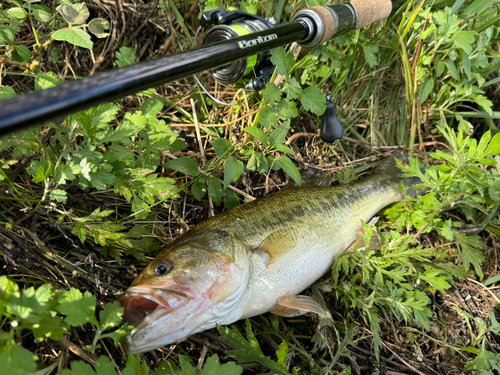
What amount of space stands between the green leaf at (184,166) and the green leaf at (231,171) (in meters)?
0.31

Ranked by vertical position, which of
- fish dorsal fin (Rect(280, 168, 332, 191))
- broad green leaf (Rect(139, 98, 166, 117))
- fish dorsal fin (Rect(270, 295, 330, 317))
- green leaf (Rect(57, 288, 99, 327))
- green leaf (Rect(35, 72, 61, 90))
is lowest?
fish dorsal fin (Rect(270, 295, 330, 317))

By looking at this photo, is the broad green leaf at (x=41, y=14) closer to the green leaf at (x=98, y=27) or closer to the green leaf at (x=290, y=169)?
the green leaf at (x=98, y=27)

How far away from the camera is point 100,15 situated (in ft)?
11.2

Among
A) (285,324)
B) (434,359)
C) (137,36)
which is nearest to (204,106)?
(137,36)

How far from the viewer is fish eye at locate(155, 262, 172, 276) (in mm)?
2096

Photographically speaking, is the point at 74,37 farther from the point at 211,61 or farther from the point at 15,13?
the point at 211,61

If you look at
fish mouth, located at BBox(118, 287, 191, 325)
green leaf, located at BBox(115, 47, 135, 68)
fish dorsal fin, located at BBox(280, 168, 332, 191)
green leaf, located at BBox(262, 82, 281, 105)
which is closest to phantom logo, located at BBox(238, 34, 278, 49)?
green leaf, located at BBox(262, 82, 281, 105)

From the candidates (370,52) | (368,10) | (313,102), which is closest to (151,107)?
(313,102)

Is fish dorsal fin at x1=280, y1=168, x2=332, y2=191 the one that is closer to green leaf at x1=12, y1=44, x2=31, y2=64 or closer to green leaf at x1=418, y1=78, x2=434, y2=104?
green leaf at x1=418, y1=78, x2=434, y2=104

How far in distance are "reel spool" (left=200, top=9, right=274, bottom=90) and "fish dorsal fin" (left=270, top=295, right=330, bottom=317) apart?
1774 mm

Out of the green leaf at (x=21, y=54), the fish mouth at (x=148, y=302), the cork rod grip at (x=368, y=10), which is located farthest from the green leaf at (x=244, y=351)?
the cork rod grip at (x=368, y=10)

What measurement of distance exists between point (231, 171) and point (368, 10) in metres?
1.85

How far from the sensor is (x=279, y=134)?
2803mm

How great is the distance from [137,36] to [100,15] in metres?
0.38
